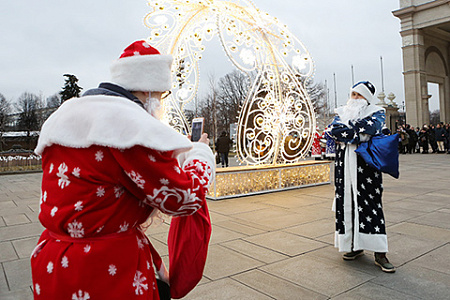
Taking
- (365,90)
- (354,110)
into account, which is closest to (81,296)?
(354,110)

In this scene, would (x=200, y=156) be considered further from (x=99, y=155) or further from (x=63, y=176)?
(x=63, y=176)

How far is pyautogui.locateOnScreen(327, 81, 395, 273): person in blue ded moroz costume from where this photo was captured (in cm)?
365

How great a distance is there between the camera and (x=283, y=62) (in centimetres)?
845

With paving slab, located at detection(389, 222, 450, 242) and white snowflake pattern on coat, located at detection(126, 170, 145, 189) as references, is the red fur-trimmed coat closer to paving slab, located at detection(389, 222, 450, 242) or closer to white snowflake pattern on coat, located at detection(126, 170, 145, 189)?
white snowflake pattern on coat, located at detection(126, 170, 145, 189)

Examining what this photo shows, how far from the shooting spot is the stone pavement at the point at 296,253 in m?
A: 3.11

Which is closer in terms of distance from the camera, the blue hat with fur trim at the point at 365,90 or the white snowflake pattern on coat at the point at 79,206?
the white snowflake pattern on coat at the point at 79,206

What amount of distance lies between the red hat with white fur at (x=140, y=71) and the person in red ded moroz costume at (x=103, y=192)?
0.34ft

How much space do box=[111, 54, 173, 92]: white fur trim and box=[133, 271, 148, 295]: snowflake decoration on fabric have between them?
72 cm

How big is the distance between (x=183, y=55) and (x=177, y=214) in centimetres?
686

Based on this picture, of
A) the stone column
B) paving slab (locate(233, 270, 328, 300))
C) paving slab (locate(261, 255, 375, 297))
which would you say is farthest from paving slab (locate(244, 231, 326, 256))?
the stone column

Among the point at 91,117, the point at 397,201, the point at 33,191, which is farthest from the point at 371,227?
the point at 33,191

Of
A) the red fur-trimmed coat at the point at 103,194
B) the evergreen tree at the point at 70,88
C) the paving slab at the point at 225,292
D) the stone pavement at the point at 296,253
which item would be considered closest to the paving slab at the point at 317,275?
the stone pavement at the point at 296,253

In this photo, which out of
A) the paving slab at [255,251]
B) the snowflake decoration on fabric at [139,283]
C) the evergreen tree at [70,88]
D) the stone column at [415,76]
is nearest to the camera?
the snowflake decoration on fabric at [139,283]

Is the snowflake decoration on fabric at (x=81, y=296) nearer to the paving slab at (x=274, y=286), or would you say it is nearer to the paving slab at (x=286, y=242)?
the paving slab at (x=274, y=286)
